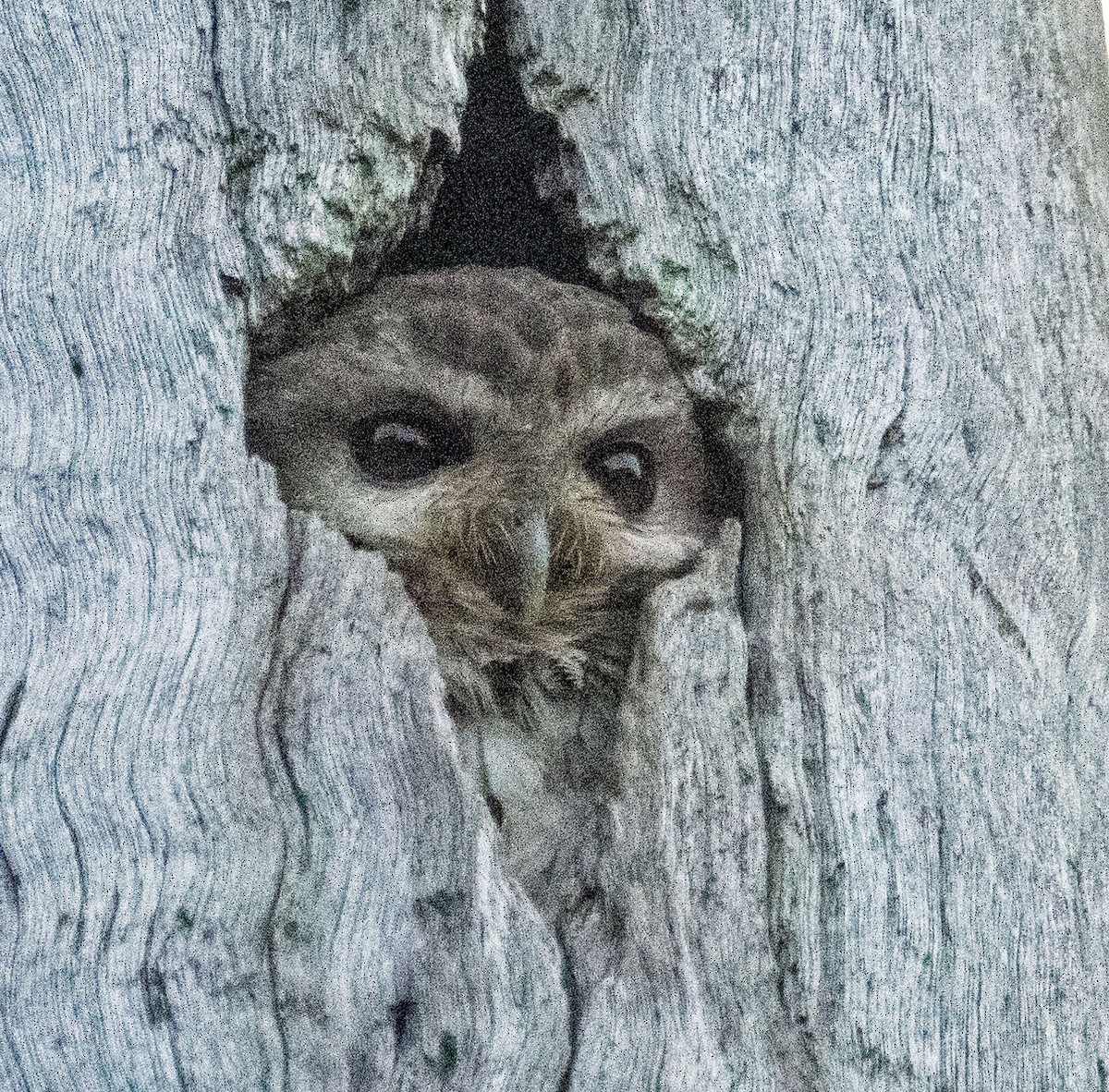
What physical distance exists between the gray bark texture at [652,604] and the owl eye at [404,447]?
35 cm

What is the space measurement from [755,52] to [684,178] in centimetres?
23

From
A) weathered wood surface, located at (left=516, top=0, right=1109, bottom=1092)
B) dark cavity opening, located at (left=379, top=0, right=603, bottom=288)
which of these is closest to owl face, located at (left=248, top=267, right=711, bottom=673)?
dark cavity opening, located at (left=379, top=0, right=603, bottom=288)

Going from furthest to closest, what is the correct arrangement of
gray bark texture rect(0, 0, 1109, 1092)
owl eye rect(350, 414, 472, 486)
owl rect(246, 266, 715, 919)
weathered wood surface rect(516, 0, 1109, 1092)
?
owl eye rect(350, 414, 472, 486)
owl rect(246, 266, 715, 919)
weathered wood surface rect(516, 0, 1109, 1092)
gray bark texture rect(0, 0, 1109, 1092)

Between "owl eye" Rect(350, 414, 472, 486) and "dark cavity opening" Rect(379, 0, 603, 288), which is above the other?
"dark cavity opening" Rect(379, 0, 603, 288)

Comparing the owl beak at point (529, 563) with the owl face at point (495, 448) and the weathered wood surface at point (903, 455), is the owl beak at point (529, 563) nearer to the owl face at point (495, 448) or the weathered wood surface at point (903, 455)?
the owl face at point (495, 448)

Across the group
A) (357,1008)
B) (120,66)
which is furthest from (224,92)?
(357,1008)

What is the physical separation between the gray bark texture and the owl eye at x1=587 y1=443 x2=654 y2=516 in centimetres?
35

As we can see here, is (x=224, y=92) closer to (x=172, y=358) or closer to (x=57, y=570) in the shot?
(x=172, y=358)

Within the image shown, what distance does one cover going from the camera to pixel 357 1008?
6.76 ft

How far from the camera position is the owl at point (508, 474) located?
8.51 feet

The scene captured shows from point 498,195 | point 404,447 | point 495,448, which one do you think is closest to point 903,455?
point 495,448

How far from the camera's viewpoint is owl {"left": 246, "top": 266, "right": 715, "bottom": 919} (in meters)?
2.59

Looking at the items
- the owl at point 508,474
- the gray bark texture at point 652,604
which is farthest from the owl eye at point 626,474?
the gray bark texture at point 652,604

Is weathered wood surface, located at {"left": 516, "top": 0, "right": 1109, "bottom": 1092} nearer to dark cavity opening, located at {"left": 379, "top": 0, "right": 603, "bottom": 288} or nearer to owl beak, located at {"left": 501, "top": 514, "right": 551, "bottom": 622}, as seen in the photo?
dark cavity opening, located at {"left": 379, "top": 0, "right": 603, "bottom": 288}
